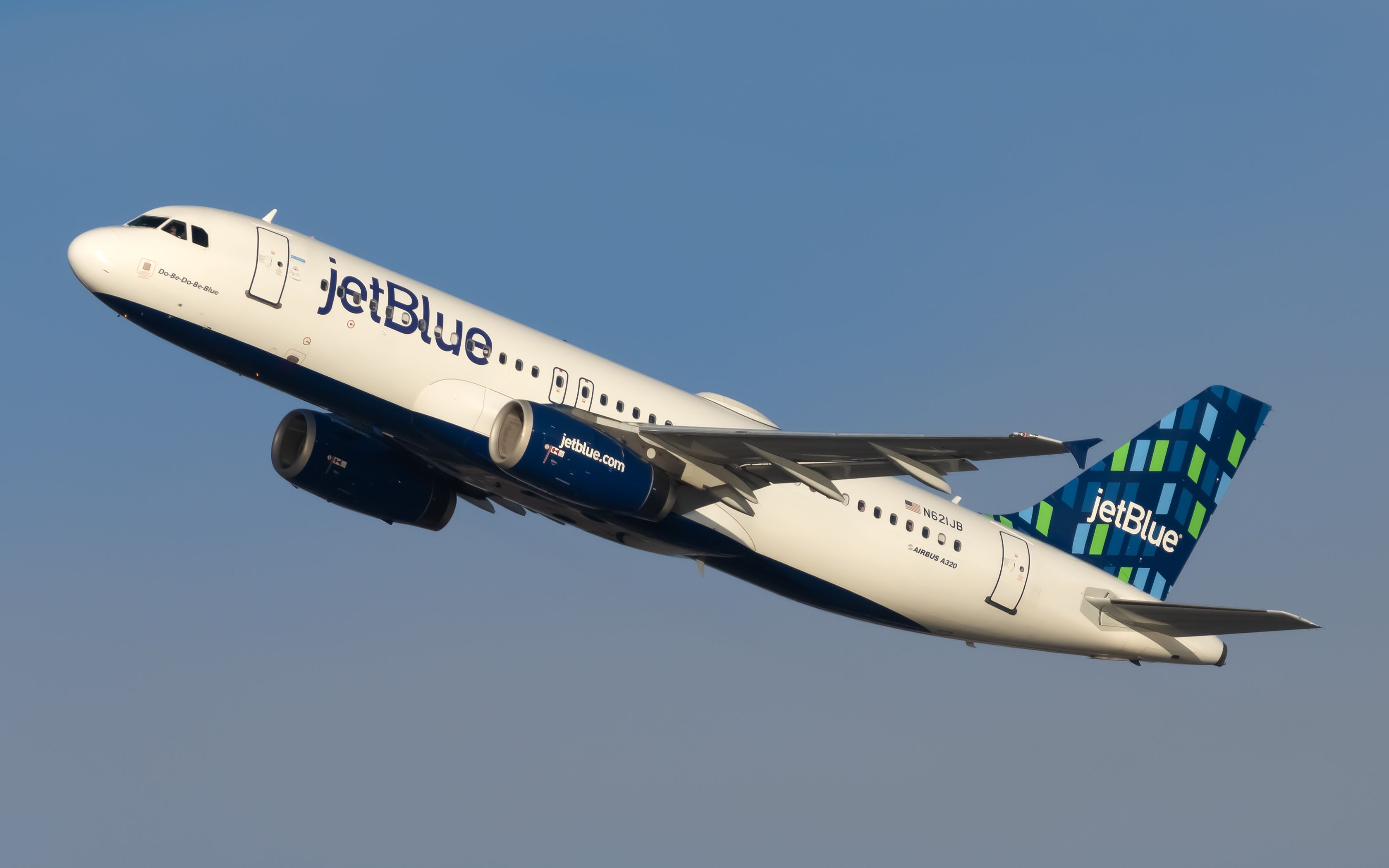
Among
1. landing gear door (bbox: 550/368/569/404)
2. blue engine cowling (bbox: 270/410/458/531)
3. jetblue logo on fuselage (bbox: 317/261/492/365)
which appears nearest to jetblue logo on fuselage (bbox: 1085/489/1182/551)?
landing gear door (bbox: 550/368/569/404)

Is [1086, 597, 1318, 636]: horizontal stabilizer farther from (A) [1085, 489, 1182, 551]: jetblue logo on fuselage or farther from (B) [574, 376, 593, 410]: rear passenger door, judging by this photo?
(B) [574, 376, 593, 410]: rear passenger door

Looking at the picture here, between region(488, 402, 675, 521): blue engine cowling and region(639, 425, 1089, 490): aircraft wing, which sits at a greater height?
region(639, 425, 1089, 490): aircraft wing

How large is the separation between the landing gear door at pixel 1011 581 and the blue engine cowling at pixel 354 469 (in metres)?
13.9

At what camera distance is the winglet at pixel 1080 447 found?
1121 inches

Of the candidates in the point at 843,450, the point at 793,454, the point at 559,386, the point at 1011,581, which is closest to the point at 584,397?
the point at 559,386

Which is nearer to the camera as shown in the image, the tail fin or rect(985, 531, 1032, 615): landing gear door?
rect(985, 531, 1032, 615): landing gear door

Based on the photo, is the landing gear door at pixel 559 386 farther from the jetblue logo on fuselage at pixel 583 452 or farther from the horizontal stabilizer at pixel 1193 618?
the horizontal stabilizer at pixel 1193 618

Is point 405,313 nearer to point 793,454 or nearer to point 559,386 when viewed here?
point 559,386

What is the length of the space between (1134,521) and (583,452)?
712 inches

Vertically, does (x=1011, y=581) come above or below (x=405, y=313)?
below

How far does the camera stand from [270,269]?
33562 millimetres

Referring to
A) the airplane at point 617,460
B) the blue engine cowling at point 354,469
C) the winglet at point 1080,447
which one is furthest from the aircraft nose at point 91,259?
the winglet at point 1080,447

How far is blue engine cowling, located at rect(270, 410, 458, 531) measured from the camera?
3888 centimetres

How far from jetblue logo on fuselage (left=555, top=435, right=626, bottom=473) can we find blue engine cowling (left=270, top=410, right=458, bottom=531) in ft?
23.7
